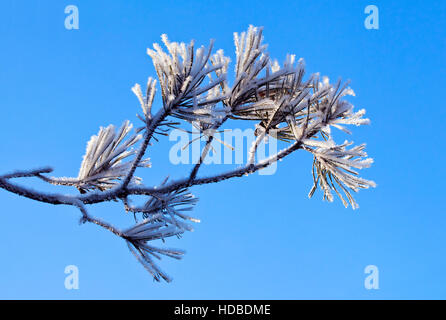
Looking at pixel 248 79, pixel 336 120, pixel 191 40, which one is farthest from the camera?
pixel 336 120

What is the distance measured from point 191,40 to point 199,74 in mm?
175

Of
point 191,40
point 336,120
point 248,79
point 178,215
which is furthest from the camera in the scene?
point 178,215

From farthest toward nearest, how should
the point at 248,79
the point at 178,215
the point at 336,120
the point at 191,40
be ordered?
the point at 178,215 < the point at 336,120 < the point at 248,79 < the point at 191,40

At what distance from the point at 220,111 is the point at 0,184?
1336mm

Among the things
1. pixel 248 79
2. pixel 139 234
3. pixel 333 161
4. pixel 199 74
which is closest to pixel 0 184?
pixel 139 234

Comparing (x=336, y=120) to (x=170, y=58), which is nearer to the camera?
(x=170, y=58)
